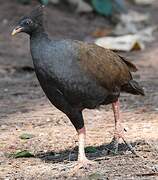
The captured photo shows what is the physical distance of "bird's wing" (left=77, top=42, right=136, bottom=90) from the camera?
19.4 feet

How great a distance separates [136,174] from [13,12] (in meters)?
8.84

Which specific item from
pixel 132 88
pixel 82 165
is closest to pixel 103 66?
pixel 132 88

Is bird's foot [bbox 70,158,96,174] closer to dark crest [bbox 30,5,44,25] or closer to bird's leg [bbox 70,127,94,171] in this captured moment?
bird's leg [bbox 70,127,94,171]

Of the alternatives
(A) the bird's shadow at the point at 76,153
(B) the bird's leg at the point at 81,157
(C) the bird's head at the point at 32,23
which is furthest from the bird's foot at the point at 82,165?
(C) the bird's head at the point at 32,23

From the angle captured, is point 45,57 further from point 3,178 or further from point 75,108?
point 3,178

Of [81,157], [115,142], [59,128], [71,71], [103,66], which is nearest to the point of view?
[71,71]

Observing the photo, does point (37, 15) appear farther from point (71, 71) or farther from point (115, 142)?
point (115, 142)

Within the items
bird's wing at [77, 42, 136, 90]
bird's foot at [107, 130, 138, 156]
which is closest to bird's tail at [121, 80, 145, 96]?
bird's wing at [77, 42, 136, 90]

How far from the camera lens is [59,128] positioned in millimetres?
7414

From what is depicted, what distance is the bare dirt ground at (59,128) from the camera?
5.66m

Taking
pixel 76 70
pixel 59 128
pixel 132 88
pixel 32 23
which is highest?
pixel 32 23

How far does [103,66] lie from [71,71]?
1.42 ft

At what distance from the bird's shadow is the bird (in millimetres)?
250

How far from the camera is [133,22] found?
14383mm
